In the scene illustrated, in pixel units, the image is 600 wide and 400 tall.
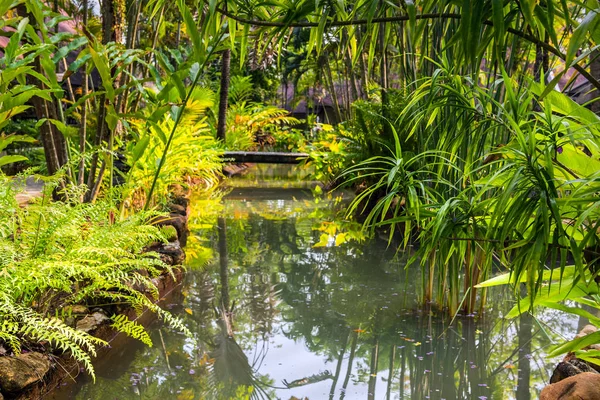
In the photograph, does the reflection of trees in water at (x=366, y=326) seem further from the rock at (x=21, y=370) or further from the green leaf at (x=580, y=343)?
the rock at (x=21, y=370)

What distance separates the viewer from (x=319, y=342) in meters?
2.92

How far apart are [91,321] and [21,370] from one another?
591 millimetres

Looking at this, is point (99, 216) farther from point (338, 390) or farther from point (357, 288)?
point (357, 288)

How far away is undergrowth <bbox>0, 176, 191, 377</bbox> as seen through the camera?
6.79 ft

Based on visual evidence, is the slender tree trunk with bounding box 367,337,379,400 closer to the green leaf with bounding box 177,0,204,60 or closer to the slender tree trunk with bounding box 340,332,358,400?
the slender tree trunk with bounding box 340,332,358,400

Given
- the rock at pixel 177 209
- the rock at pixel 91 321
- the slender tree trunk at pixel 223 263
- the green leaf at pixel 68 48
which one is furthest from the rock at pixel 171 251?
the green leaf at pixel 68 48

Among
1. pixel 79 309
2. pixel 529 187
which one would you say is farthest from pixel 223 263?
pixel 529 187

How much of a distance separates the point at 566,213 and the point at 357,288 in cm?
240

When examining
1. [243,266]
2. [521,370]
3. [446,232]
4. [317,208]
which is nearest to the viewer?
[446,232]

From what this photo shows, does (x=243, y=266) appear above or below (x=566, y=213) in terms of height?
below

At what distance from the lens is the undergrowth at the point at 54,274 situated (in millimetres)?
2070

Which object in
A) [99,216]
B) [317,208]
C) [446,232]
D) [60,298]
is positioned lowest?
[317,208]

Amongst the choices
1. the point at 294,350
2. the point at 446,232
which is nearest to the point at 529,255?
the point at 446,232

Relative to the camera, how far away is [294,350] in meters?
2.82
